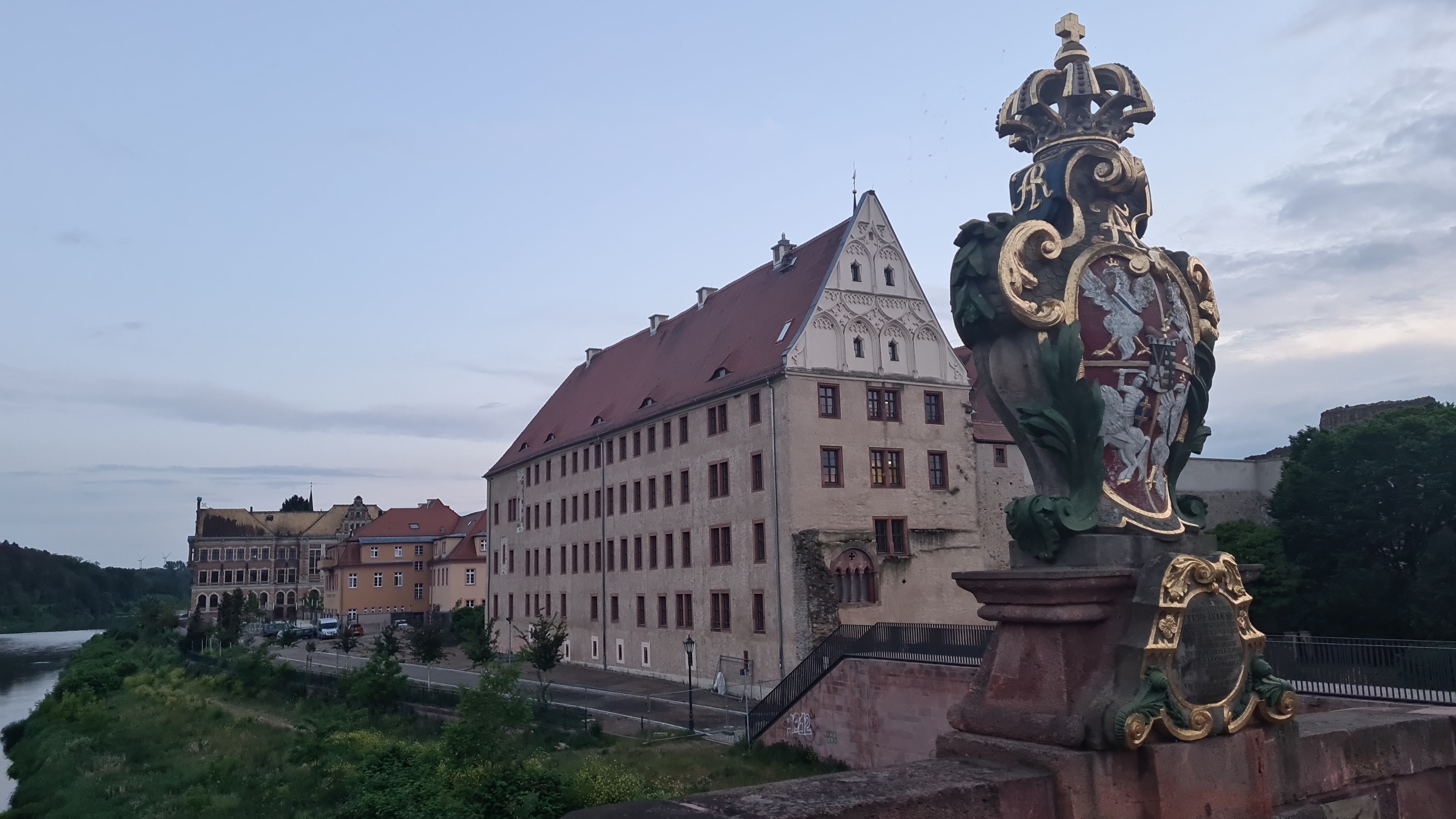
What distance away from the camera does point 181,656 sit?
195ft

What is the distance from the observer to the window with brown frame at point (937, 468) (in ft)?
112

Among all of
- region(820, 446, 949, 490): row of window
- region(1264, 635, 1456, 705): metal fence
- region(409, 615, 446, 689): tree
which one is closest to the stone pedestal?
region(1264, 635, 1456, 705): metal fence

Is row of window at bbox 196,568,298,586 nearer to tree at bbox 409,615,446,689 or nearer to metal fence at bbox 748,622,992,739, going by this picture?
tree at bbox 409,615,446,689

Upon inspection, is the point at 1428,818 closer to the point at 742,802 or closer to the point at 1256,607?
the point at 742,802

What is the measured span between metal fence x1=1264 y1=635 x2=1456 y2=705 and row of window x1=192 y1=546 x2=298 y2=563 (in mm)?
106927

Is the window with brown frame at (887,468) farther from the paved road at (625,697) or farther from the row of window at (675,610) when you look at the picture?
the paved road at (625,697)

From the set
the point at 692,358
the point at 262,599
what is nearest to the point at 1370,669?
the point at 692,358

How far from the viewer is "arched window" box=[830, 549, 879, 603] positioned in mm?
31375

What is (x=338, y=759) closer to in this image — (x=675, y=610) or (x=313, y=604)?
(x=675, y=610)

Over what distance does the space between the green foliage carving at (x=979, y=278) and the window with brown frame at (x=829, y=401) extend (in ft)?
87.8

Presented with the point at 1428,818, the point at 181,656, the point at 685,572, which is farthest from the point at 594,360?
the point at 1428,818

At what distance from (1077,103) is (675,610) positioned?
3300 cm

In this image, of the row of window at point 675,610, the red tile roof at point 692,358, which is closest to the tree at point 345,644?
the row of window at point 675,610

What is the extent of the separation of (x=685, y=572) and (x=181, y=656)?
37.9 meters
